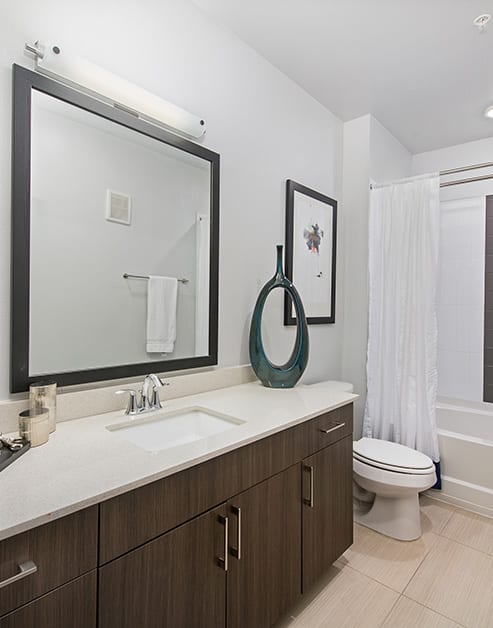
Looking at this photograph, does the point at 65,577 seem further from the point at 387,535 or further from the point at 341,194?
the point at 341,194

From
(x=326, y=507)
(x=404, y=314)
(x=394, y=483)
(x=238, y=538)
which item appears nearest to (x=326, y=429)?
(x=326, y=507)

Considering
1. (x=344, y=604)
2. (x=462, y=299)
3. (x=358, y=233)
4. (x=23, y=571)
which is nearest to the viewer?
(x=23, y=571)

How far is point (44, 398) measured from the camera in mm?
1118

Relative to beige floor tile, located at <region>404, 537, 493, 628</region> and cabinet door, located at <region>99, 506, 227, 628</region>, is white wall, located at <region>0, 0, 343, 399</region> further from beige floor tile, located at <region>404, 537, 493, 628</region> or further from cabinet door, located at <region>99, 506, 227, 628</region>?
beige floor tile, located at <region>404, 537, 493, 628</region>

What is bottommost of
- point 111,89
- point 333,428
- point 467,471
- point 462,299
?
point 467,471

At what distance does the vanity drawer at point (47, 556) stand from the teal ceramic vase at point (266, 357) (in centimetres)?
113

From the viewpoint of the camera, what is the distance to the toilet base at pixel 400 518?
6.63ft

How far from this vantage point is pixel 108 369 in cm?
138

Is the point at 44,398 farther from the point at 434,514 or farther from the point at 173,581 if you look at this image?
the point at 434,514

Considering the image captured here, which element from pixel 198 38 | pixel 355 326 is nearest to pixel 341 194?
pixel 355 326

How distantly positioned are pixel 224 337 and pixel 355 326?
4.12 feet

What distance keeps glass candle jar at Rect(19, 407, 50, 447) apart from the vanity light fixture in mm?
1097

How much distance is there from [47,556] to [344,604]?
137 centimetres

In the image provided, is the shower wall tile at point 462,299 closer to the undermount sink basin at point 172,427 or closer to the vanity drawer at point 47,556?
the undermount sink basin at point 172,427
